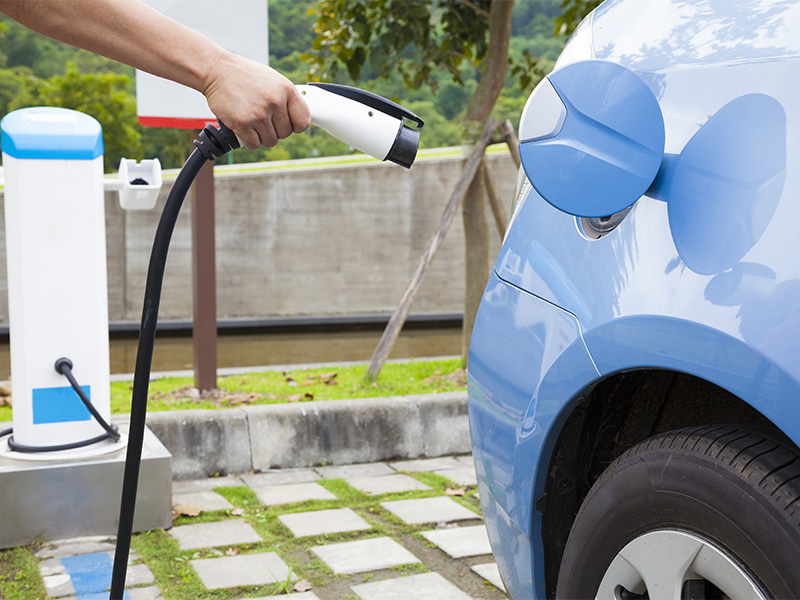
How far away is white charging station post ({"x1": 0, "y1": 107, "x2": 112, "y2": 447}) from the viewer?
3002mm

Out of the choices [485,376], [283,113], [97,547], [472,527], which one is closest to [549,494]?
[485,376]

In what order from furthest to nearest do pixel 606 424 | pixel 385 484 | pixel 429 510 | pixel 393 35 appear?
pixel 393 35, pixel 385 484, pixel 429 510, pixel 606 424

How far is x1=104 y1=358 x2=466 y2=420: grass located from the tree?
443 millimetres

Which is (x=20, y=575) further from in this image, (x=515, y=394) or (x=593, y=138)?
(x=593, y=138)

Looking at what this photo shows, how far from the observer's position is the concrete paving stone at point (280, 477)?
380 centimetres

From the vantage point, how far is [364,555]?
289 centimetres

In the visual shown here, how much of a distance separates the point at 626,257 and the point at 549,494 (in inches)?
20.3

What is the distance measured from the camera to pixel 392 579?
271cm

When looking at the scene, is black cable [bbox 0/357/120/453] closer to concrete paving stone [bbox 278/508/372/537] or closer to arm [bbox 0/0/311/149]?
concrete paving stone [bbox 278/508/372/537]

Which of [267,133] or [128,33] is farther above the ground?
[128,33]

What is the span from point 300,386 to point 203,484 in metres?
1.45

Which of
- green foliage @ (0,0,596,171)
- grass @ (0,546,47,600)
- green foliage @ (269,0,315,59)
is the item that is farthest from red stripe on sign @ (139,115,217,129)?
green foliage @ (269,0,315,59)

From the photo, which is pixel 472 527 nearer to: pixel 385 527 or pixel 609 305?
pixel 385 527

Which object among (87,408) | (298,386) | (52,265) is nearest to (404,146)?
(52,265)
